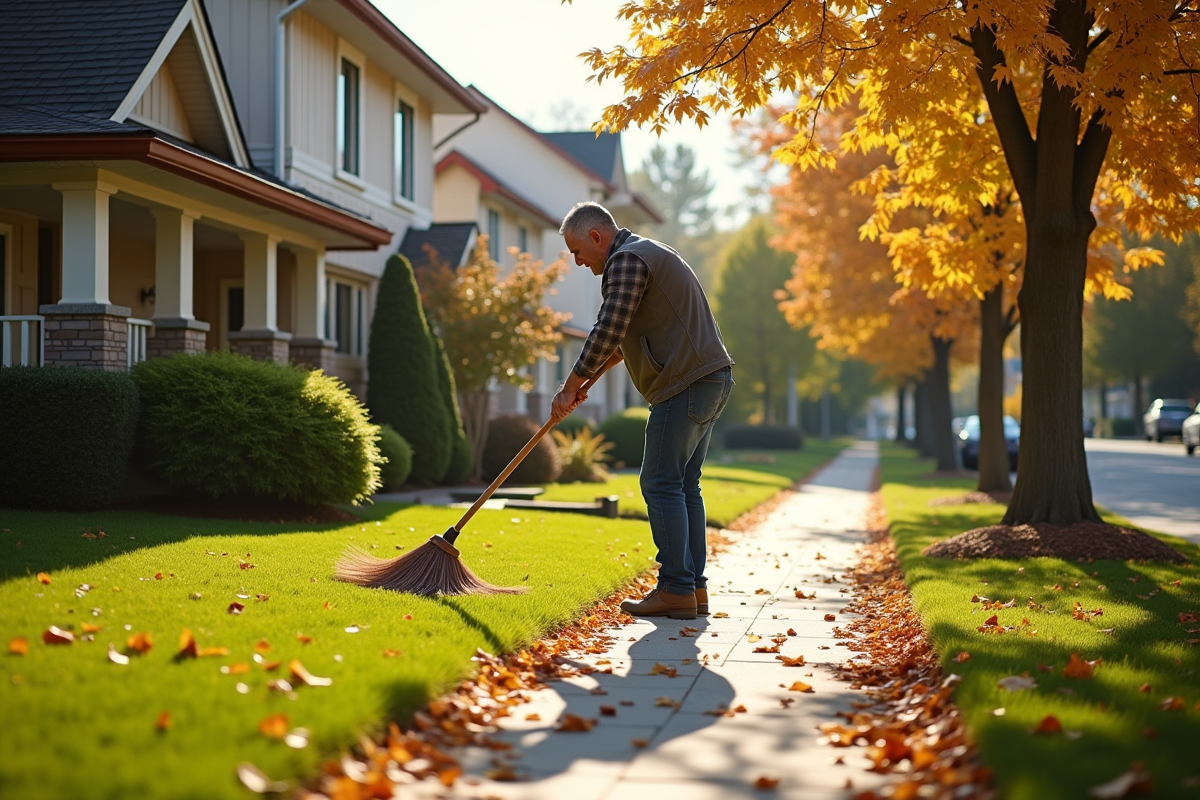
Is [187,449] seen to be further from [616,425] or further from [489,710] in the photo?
[616,425]

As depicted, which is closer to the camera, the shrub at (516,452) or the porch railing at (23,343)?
the porch railing at (23,343)

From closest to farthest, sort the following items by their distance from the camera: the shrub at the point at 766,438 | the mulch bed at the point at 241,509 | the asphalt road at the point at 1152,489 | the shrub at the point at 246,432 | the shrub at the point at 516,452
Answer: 1. the shrub at the point at 246,432
2. the mulch bed at the point at 241,509
3. the asphalt road at the point at 1152,489
4. the shrub at the point at 516,452
5. the shrub at the point at 766,438

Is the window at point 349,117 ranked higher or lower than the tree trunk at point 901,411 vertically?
higher

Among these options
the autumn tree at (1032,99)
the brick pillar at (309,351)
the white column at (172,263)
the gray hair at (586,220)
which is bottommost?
the brick pillar at (309,351)

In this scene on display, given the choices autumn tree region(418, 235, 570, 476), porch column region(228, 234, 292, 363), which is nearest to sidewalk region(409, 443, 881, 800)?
porch column region(228, 234, 292, 363)

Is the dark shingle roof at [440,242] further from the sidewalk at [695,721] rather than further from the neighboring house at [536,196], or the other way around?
the sidewalk at [695,721]

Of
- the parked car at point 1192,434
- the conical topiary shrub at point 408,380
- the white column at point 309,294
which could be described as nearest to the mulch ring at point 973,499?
the conical topiary shrub at point 408,380

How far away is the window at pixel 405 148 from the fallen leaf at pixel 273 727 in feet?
56.8

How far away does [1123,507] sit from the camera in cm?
1725

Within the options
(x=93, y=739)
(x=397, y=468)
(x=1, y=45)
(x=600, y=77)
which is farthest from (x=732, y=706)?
(x=1, y=45)

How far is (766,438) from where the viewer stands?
142 ft

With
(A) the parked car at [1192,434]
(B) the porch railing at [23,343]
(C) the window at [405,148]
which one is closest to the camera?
(B) the porch railing at [23,343]

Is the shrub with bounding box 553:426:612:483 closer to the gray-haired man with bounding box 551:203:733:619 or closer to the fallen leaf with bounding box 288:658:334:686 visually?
the gray-haired man with bounding box 551:203:733:619

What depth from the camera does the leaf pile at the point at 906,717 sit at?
3570 millimetres
